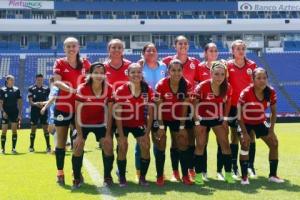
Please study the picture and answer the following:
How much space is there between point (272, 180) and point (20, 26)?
4015 cm

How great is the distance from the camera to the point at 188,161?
7203 mm

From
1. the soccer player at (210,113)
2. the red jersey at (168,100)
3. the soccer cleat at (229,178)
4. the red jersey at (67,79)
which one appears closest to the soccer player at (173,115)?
the red jersey at (168,100)

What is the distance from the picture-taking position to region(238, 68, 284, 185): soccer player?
7.21m

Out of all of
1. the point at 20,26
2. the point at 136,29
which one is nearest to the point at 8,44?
the point at 20,26

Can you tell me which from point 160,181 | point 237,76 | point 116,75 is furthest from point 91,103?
point 237,76

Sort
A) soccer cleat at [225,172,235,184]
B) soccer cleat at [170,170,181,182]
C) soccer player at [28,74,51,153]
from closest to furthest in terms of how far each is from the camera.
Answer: soccer cleat at [225,172,235,184], soccer cleat at [170,170,181,182], soccer player at [28,74,51,153]

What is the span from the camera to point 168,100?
7098 millimetres

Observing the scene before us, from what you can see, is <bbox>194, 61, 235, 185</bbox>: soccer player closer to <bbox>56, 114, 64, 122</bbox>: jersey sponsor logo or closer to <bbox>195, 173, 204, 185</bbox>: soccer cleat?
<bbox>195, 173, 204, 185</bbox>: soccer cleat

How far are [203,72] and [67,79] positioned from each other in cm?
226

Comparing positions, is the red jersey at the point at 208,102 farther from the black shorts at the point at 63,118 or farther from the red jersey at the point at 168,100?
the black shorts at the point at 63,118

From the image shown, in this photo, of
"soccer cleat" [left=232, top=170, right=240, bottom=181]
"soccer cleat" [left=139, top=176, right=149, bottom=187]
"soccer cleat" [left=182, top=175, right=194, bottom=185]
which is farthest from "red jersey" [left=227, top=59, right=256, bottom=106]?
"soccer cleat" [left=139, top=176, right=149, bottom=187]

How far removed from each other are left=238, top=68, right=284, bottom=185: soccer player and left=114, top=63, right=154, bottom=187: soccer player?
4.78ft

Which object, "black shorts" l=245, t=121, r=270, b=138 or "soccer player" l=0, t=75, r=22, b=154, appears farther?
"soccer player" l=0, t=75, r=22, b=154

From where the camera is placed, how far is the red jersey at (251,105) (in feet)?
23.8
